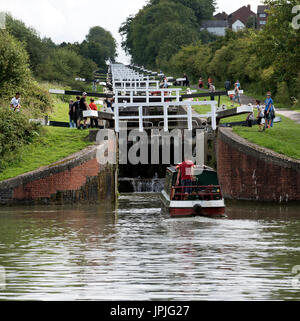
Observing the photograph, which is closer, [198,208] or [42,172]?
[198,208]

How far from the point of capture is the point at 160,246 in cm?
1994

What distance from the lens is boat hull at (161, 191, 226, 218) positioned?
1000 inches

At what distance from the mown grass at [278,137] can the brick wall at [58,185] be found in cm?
703

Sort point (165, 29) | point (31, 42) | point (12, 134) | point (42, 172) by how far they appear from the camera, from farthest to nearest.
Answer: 1. point (165, 29)
2. point (31, 42)
3. point (12, 134)
4. point (42, 172)

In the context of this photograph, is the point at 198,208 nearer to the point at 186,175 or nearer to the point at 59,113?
the point at 186,175

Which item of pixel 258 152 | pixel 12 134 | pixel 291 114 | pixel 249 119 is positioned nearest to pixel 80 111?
pixel 12 134

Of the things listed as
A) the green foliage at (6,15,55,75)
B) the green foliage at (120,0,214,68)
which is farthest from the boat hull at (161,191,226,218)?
the green foliage at (120,0,214,68)

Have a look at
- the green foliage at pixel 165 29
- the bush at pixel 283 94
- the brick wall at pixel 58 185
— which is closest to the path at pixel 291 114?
the bush at pixel 283 94

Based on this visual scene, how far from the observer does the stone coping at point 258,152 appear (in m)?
29.0

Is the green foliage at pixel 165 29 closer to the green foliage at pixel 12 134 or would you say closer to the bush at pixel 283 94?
the bush at pixel 283 94

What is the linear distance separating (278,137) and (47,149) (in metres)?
9.99

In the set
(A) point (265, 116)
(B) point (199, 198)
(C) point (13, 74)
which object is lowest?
(B) point (199, 198)

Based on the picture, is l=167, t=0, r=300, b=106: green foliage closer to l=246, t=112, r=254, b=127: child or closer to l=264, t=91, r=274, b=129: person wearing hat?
l=264, t=91, r=274, b=129: person wearing hat

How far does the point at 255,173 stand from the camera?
29922mm
